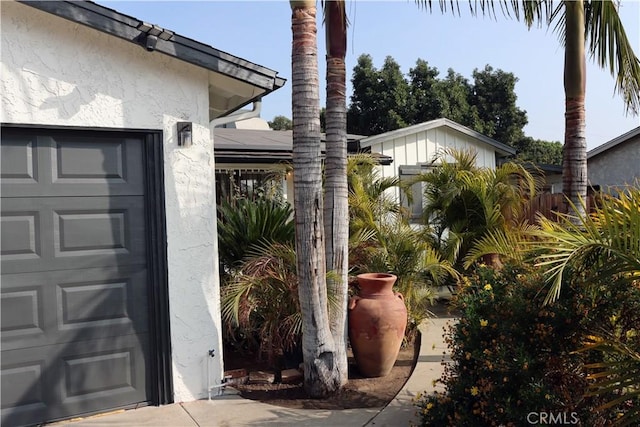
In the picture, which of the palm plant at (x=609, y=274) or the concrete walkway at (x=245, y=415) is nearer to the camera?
the palm plant at (x=609, y=274)

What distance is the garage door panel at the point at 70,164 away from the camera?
4094 mm

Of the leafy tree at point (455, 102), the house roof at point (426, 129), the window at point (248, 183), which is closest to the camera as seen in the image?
the window at point (248, 183)

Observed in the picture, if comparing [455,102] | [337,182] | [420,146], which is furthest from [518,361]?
[455,102]

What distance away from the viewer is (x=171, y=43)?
441 cm

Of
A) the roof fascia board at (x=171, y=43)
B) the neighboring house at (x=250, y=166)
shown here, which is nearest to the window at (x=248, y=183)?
the neighboring house at (x=250, y=166)

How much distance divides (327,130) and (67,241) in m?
2.69

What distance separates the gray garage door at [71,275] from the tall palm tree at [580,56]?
4113mm

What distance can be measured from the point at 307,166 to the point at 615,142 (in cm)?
1364

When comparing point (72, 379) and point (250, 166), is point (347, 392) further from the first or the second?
point (250, 166)

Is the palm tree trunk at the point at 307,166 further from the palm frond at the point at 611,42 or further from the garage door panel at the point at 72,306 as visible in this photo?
the palm frond at the point at 611,42

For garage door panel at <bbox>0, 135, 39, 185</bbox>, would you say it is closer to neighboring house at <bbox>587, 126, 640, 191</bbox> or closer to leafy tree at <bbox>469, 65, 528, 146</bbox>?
neighboring house at <bbox>587, 126, 640, 191</bbox>

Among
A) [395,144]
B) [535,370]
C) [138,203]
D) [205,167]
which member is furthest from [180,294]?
[395,144]

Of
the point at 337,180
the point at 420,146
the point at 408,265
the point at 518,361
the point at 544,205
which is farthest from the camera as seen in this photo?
the point at 420,146

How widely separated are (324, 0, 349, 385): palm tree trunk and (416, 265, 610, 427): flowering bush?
142cm
